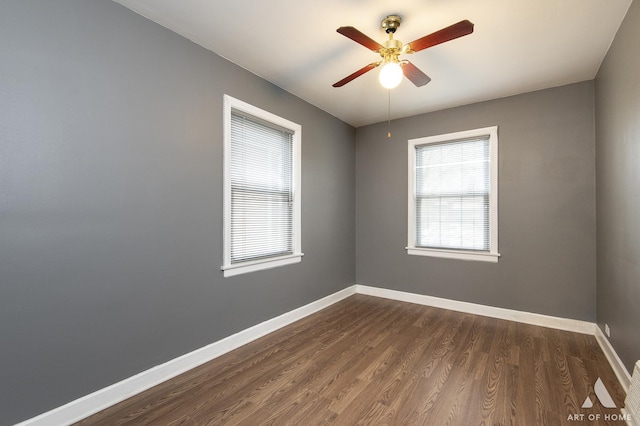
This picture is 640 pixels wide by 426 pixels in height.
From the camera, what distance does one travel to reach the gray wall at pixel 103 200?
1518 mm

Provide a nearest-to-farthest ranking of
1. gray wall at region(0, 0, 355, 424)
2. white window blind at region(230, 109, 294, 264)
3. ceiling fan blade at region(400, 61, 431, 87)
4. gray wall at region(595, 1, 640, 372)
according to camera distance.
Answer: gray wall at region(0, 0, 355, 424), gray wall at region(595, 1, 640, 372), ceiling fan blade at region(400, 61, 431, 87), white window blind at region(230, 109, 294, 264)

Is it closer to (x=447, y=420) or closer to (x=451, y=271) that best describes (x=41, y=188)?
(x=447, y=420)

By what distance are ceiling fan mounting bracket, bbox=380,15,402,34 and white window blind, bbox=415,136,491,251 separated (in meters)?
2.13

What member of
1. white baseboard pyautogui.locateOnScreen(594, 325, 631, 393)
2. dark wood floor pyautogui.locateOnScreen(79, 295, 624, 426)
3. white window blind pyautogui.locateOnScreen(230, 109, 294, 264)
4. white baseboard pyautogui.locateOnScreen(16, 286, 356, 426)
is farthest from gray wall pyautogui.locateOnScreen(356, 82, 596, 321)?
white baseboard pyautogui.locateOnScreen(16, 286, 356, 426)

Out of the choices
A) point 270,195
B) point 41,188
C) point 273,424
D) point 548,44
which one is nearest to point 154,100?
point 41,188

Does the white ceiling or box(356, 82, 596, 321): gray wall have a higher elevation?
the white ceiling

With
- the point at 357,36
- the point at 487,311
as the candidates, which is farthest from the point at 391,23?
the point at 487,311

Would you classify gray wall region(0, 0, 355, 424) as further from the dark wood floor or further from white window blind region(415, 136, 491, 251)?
white window blind region(415, 136, 491, 251)

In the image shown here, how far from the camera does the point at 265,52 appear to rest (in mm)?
2504

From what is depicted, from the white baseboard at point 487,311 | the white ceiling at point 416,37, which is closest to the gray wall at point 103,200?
the white ceiling at point 416,37

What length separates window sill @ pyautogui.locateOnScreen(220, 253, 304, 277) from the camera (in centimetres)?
260

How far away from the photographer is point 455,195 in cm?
373

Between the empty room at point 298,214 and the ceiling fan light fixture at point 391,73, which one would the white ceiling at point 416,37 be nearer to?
the empty room at point 298,214

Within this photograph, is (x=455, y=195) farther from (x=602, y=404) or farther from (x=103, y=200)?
(x=103, y=200)
